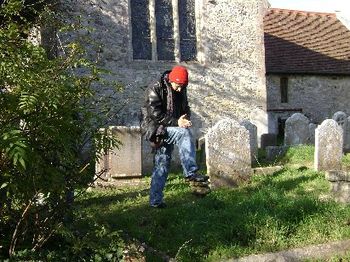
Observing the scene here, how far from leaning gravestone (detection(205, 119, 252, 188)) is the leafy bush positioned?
334 centimetres

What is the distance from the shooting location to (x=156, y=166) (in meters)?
5.91

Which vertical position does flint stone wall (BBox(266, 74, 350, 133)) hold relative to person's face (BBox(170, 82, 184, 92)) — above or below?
above

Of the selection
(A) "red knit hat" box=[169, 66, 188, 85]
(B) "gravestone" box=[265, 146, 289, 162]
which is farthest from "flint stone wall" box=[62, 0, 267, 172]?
(A) "red knit hat" box=[169, 66, 188, 85]

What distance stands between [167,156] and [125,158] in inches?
97.2

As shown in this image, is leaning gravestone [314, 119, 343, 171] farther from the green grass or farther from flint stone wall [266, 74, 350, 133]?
flint stone wall [266, 74, 350, 133]

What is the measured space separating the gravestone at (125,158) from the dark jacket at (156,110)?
232 cm

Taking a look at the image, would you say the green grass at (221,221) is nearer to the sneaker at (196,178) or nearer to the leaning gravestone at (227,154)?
the sneaker at (196,178)

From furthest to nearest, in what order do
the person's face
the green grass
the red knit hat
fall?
the person's face, the red knit hat, the green grass

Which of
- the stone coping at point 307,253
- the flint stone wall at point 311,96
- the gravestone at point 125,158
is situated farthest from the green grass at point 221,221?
the flint stone wall at point 311,96

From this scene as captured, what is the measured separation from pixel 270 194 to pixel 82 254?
315 cm

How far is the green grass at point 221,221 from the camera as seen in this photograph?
14.7 ft

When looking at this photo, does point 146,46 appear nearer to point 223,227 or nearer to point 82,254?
point 223,227

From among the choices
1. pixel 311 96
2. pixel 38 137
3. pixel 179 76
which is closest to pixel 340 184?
pixel 179 76

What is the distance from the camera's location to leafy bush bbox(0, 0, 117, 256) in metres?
3.23
